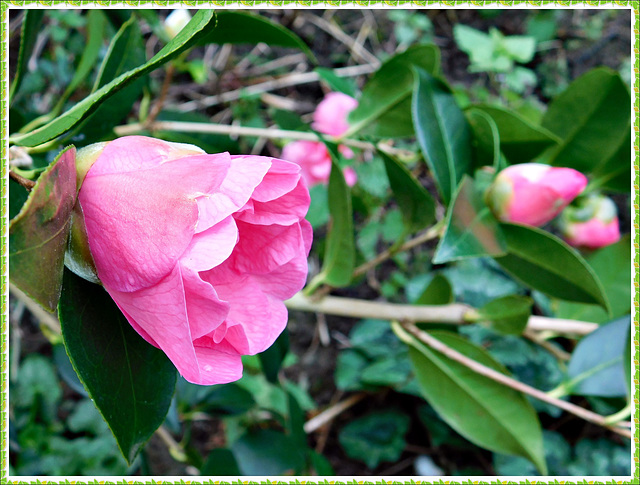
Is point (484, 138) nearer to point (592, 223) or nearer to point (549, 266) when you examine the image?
point (549, 266)

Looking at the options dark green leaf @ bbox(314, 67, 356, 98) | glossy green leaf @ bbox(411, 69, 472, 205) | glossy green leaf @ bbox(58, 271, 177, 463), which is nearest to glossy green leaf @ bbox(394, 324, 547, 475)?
glossy green leaf @ bbox(411, 69, 472, 205)

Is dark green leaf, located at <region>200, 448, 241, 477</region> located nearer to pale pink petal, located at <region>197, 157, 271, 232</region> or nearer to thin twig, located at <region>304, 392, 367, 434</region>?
thin twig, located at <region>304, 392, 367, 434</region>

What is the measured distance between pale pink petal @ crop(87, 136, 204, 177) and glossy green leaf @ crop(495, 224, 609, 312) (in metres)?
0.48

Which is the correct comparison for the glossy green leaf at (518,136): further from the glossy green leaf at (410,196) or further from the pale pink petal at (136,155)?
the pale pink petal at (136,155)

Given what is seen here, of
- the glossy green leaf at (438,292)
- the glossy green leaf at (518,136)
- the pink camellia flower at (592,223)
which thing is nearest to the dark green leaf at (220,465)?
the glossy green leaf at (438,292)

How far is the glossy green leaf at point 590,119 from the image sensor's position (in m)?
0.77

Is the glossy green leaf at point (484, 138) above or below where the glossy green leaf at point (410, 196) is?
above

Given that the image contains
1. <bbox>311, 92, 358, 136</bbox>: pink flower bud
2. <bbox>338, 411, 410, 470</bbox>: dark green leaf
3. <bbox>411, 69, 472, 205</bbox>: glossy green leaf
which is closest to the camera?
<bbox>411, 69, 472, 205</bbox>: glossy green leaf

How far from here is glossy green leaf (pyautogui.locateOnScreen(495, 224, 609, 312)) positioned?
2.24 feet

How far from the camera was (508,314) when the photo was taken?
0.80 meters

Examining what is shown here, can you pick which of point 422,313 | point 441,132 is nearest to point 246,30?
point 441,132

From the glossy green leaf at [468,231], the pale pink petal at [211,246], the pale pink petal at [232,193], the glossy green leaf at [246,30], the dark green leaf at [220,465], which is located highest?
the glossy green leaf at [246,30]

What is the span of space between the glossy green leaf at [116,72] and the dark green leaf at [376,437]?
981 mm

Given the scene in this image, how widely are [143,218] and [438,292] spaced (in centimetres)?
66
